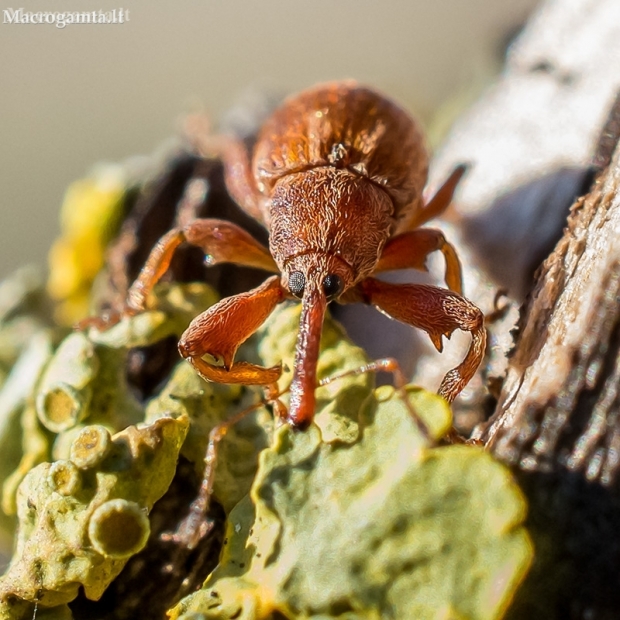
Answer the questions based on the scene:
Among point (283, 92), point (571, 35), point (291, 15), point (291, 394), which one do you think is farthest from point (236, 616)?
point (291, 15)

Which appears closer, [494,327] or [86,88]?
[494,327]

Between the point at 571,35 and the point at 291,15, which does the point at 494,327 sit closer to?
the point at 571,35

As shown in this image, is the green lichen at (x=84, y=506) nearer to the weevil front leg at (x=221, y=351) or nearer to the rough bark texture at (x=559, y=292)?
the weevil front leg at (x=221, y=351)

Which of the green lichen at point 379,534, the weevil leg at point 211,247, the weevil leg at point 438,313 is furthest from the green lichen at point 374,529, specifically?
the weevil leg at point 211,247

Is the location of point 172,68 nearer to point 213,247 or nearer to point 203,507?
point 213,247

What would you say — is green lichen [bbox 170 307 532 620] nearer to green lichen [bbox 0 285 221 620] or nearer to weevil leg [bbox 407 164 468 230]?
green lichen [bbox 0 285 221 620]

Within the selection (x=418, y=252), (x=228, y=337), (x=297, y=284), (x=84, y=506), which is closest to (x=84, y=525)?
(x=84, y=506)
